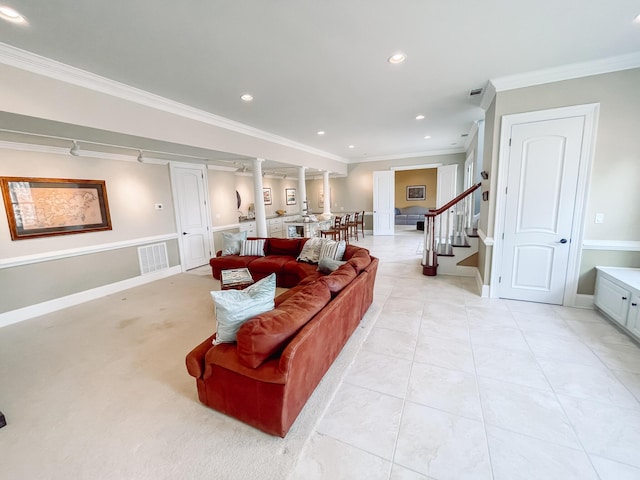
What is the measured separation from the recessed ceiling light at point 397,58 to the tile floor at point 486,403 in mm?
2889

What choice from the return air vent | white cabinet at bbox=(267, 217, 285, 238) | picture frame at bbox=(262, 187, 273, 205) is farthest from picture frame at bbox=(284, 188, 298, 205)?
the return air vent

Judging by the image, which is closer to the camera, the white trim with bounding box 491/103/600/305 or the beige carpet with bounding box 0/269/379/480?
the beige carpet with bounding box 0/269/379/480

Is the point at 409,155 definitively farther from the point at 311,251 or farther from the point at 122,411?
the point at 122,411

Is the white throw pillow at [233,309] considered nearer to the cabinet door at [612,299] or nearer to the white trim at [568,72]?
the cabinet door at [612,299]

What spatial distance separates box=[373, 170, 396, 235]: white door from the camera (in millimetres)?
9031

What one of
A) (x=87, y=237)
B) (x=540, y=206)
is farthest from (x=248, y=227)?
(x=540, y=206)

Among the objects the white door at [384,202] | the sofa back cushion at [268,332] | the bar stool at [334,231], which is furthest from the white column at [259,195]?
the white door at [384,202]

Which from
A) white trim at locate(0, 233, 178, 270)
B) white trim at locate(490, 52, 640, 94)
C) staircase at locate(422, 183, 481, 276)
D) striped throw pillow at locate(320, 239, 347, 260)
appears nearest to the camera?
white trim at locate(490, 52, 640, 94)

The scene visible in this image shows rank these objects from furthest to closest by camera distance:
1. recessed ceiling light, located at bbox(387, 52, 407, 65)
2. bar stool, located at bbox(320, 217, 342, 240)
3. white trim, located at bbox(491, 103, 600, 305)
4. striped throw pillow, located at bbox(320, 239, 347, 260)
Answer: bar stool, located at bbox(320, 217, 342, 240)
striped throw pillow, located at bbox(320, 239, 347, 260)
white trim, located at bbox(491, 103, 600, 305)
recessed ceiling light, located at bbox(387, 52, 407, 65)

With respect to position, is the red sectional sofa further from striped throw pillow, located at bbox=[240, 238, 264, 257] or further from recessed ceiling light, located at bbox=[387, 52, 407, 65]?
striped throw pillow, located at bbox=[240, 238, 264, 257]

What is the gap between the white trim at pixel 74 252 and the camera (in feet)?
11.3

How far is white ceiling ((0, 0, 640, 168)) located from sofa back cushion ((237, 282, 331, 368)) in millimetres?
2202

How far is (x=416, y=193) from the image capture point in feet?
41.2

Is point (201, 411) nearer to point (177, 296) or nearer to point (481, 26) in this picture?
point (177, 296)
